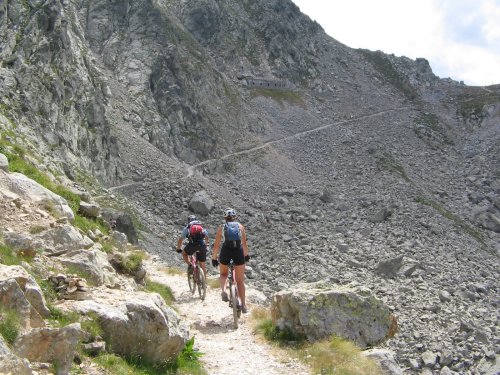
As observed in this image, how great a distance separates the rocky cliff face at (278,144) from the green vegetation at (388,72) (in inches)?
53.8

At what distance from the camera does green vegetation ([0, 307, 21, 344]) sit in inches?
240

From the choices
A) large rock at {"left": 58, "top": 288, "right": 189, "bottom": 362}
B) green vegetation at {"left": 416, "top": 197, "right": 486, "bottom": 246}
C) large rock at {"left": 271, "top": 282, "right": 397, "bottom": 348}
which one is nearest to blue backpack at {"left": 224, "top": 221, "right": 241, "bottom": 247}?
large rock at {"left": 271, "top": 282, "right": 397, "bottom": 348}

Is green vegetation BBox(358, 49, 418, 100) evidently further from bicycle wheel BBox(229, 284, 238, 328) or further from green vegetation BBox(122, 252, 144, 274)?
bicycle wheel BBox(229, 284, 238, 328)

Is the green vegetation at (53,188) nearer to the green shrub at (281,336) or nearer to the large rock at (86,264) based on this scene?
the large rock at (86,264)

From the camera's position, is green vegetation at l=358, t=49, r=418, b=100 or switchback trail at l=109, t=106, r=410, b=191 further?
green vegetation at l=358, t=49, r=418, b=100

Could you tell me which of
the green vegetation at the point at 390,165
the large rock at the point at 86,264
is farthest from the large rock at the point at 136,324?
the green vegetation at the point at 390,165

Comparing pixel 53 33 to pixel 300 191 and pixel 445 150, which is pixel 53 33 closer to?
pixel 300 191

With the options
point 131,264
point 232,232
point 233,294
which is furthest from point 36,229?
point 233,294

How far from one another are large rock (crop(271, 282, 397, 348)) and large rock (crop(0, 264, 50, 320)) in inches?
242

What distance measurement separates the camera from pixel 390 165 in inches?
2510

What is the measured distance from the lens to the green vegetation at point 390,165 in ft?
204

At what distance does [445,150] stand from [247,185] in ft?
142

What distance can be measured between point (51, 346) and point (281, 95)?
266ft

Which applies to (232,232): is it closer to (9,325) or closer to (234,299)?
(234,299)
